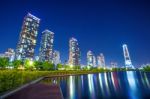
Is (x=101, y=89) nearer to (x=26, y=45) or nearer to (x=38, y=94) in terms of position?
(x=38, y=94)

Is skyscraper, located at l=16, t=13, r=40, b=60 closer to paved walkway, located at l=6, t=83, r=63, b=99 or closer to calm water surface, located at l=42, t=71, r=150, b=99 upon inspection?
calm water surface, located at l=42, t=71, r=150, b=99

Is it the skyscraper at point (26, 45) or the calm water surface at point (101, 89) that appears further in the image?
the skyscraper at point (26, 45)

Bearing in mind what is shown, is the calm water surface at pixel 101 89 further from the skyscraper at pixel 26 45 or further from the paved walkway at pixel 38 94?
the skyscraper at pixel 26 45

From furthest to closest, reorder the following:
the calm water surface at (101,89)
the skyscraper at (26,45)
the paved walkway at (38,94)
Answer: the skyscraper at (26,45), the calm water surface at (101,89), the paved walkway at (38,94)

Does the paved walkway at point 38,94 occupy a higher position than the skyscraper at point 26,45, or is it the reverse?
the skyscraper at point 26,45

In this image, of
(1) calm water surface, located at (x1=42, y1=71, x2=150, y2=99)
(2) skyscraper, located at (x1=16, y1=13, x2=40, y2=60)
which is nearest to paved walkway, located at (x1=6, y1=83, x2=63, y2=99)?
(1) calm water surface, located at (x1=42, y1=71, x2=150, y2=99)

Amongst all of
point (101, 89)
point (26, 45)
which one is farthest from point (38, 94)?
point (26, 45)

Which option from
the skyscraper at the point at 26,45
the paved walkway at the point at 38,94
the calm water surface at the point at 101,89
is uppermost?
the skyscraper at the point at 26,45

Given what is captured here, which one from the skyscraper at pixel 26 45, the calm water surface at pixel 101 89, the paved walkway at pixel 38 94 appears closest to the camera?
the paved walkway at pixel 38 94

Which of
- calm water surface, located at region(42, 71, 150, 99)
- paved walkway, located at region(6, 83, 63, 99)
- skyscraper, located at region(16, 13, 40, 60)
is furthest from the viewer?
skyscraper, located at region(16, 13, 40, 60)

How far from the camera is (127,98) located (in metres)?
15.8

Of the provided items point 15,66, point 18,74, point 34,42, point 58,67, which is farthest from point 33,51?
point 18,74

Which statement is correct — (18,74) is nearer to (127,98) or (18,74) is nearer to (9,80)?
(9,80)

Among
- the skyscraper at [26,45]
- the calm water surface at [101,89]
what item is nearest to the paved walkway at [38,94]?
the calm water surface at [101,89]
